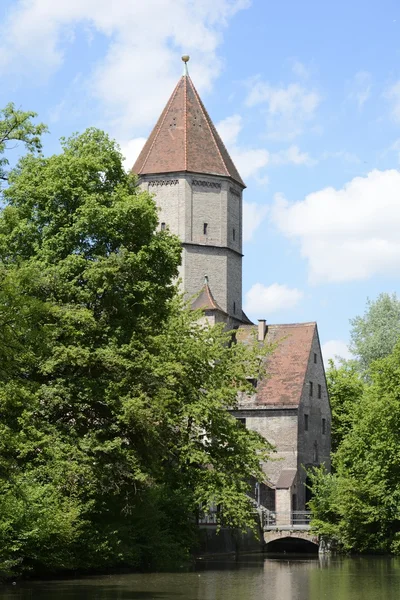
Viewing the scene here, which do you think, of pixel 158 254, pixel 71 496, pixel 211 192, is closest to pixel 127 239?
pixel 158 254

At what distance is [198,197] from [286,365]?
11.5 meters

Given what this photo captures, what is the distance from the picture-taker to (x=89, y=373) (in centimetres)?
2950

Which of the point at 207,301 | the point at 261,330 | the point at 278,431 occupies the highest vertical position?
the point at 207,301

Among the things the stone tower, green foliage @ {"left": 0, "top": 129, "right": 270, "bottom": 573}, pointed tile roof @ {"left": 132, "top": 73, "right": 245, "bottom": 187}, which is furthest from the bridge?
pointed tile roof @ {"left": 132, "top": 73, "right": 245, "bottom": 187}

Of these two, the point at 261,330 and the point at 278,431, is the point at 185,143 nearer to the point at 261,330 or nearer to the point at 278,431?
the point at 261,330

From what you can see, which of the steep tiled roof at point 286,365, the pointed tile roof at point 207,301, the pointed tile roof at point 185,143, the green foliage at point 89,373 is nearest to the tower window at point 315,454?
the steep tiled roof at point 286,365

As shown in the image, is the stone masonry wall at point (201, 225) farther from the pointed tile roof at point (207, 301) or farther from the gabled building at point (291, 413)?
the gabled building at point (291, 413)

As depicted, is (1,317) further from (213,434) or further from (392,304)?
(392,304)

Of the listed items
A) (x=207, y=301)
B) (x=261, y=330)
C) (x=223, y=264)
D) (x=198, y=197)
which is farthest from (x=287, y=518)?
(x=198, y=197)

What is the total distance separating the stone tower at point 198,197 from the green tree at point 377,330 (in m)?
10.3

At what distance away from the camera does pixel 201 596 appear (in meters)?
24.2

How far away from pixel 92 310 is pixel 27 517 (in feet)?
20.6

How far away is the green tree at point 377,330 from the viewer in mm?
70000

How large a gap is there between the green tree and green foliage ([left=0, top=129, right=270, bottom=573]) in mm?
38274
